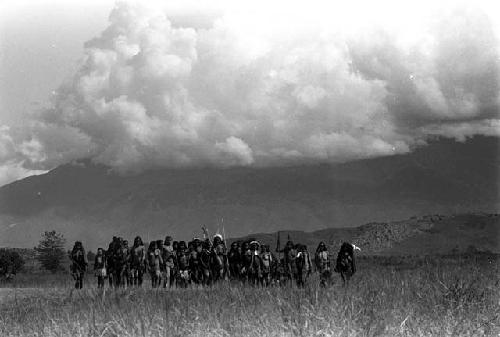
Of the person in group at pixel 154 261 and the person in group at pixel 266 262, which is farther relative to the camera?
the person in group at pixel 154 261

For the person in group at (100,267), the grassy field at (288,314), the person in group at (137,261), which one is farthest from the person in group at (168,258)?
the grassy field at (288,314)

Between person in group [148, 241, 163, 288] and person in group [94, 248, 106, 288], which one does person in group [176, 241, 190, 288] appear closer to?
person in group [148, 241, 163, 288]

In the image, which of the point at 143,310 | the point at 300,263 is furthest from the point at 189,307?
the point at 300,263

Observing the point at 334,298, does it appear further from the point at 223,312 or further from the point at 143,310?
the point at 143,310

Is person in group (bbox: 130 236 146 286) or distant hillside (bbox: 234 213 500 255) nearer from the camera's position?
person in group (bbox: 130 236 146 286)

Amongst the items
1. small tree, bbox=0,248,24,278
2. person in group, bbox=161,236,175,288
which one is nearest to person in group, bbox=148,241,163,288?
person in group, bbox=161,236,175,288

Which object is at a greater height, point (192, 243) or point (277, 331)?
point (192, 243)

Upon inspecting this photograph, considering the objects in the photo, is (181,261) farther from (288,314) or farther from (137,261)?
(288,314)

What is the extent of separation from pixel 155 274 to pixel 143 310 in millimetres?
13325

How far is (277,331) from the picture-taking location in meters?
10.4

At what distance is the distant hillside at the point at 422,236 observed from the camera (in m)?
122

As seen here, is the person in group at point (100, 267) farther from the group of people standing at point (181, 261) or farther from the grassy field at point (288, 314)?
the grassy field at point (288, 314)

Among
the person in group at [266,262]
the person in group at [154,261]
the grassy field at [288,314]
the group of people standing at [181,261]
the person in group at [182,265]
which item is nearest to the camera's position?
the grassy field at [288,314]

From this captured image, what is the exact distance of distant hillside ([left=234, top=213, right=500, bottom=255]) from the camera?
122 metres
